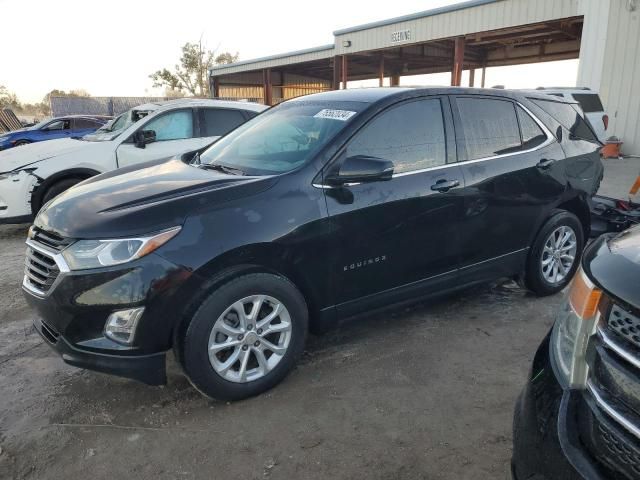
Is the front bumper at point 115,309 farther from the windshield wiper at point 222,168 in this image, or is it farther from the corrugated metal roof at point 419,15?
the corrugated metal roof at point 419,15

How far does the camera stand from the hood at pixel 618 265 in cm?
144

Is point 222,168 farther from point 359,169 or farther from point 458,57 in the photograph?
point 458,57

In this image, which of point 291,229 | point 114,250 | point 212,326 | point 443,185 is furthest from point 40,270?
point 443,185

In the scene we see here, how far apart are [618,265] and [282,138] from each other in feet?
7.72

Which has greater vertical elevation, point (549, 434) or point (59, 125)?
point (59, 125)

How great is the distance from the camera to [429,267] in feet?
11.3

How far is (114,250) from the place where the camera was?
246cm

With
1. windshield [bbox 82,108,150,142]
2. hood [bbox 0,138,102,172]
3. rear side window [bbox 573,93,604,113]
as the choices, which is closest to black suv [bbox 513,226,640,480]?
hood [bbox 0,138,102,172]

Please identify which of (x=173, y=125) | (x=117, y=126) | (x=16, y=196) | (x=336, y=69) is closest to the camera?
(x=16, y=196)

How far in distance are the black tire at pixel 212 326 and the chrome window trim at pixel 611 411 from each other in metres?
1.65

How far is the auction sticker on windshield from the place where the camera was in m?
3.20

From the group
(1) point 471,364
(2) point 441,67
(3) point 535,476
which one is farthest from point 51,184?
(2) point 441,67

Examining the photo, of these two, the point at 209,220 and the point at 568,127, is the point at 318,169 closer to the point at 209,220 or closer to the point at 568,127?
the point at 209,220

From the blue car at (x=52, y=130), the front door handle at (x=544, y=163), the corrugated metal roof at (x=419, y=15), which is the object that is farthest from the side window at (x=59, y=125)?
the front door handle at (x=544, y=163)
